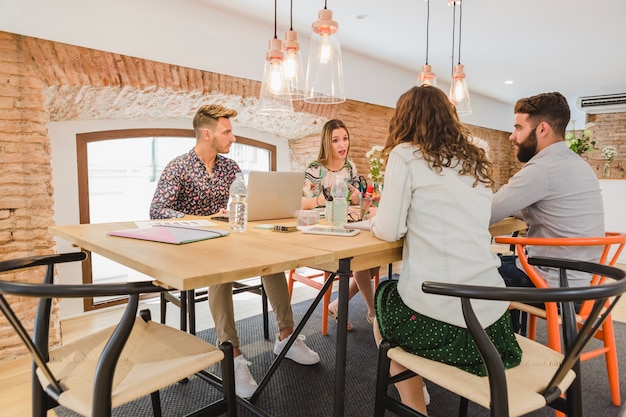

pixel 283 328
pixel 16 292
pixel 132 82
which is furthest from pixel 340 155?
pixel 16 292

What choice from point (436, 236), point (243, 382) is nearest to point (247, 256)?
point (436, 236)

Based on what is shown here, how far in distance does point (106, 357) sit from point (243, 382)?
1106 mm

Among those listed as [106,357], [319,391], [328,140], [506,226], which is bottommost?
[319,391]

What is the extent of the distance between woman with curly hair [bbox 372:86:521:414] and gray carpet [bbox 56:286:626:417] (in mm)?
628

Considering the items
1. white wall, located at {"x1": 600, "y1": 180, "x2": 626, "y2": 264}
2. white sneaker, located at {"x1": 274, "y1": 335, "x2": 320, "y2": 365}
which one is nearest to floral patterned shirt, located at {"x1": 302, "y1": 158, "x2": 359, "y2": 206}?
white sneaker, located at {"x1": 274, "y1": 335, "x2": 320, "y2": 365}

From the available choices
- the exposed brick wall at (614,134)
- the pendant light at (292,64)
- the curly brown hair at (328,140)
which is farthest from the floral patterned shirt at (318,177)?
the exposed brick wall at (614,134)

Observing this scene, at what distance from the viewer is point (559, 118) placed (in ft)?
6.35

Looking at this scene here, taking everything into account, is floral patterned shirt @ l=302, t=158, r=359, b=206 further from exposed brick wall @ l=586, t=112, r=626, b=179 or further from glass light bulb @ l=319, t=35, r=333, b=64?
exposed brick wall @ l=586, t=112, r=626, b=179

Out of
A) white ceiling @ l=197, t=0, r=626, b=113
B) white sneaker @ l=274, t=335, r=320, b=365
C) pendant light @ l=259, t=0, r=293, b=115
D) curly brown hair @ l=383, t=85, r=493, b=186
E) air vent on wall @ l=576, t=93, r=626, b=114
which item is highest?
white ceiling @ l=197, t=0, r=626, b=113

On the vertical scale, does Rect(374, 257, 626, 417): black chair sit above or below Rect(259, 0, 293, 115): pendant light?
below

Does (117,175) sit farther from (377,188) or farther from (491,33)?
(491,33)

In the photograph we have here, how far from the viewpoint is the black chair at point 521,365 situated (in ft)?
2.90

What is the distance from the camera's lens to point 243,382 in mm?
1886

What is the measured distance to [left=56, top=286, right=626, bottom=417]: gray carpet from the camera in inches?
71.7
